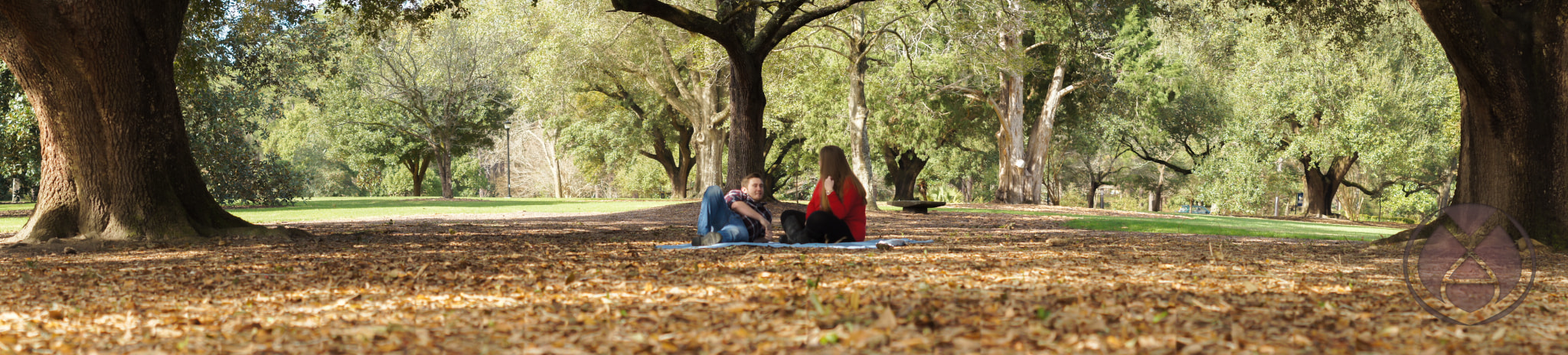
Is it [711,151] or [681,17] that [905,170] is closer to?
[711,151]

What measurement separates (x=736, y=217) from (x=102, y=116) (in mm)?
5961

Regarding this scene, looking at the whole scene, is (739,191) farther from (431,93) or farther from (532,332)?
(431,93)

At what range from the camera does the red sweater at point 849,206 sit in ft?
28.2

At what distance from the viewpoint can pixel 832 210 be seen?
8.61m

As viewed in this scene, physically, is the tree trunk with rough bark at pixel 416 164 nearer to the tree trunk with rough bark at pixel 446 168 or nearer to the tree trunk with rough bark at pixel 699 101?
the tree trunk with rough bark at pixel 446 168

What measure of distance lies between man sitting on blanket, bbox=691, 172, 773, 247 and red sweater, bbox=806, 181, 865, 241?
473 millimetres

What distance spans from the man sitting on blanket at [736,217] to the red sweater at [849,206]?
0.47 metres

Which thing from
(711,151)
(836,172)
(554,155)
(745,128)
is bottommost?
(836,172)

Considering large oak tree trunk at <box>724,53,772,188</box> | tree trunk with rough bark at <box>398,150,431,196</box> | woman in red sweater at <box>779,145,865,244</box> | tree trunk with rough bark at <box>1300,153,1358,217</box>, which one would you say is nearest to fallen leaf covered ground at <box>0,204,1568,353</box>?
woman in red sweater at <box>779,145,865,244</box>

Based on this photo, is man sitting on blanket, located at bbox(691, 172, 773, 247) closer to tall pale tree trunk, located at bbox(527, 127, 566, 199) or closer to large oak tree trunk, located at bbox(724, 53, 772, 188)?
large oak tree trunk, located at bbox(724, 53, 772, 188)

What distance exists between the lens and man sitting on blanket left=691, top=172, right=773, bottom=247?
334 inches

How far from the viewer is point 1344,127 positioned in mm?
26438

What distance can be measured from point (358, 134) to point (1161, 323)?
121 feet

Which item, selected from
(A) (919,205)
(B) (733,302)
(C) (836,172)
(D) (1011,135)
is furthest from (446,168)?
(B) (733,302)
